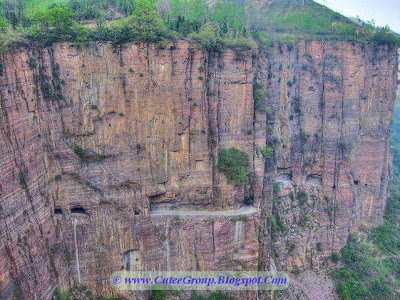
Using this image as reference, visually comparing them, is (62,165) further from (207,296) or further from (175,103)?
(207,296)

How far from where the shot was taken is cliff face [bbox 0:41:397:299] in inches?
1091

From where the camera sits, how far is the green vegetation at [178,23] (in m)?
29.8

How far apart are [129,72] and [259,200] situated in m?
17.0

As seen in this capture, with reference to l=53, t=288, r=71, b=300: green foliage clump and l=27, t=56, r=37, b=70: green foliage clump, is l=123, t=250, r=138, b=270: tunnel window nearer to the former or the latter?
l=53, t=288, r=71, b=300: green foliage clump

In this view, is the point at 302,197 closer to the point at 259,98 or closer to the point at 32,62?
the point at 259,98

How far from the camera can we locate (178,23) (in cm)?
3528

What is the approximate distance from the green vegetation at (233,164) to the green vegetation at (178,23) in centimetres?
875

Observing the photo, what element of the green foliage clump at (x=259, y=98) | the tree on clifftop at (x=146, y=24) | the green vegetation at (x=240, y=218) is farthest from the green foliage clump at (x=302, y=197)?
the tree on clifftop at (x=146, y=24)

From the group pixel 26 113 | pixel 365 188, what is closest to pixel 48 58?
pixel 26 113

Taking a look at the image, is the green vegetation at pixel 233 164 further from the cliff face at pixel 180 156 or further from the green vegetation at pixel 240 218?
the green vegetation at pixel 240 218

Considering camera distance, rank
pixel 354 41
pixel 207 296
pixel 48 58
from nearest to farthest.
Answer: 1. pixel 48 58
2. pixel 207 296
3. pixel 354 41

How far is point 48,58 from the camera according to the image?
29.2 metres

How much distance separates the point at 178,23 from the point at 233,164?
13.3 meters

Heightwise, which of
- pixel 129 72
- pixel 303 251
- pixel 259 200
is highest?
pixel 129 72
